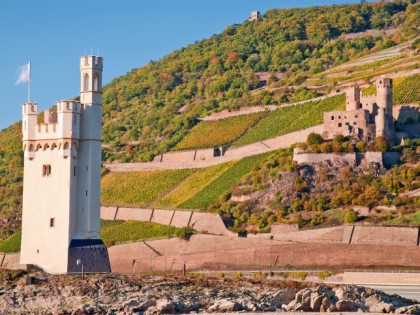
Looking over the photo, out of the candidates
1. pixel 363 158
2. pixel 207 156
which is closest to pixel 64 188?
pixel 363 158

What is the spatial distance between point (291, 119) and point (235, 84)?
2929 centimetres

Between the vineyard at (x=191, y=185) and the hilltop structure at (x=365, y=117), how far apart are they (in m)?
11.3

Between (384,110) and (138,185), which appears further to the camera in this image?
(138,185)

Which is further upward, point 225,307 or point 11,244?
point 11,244

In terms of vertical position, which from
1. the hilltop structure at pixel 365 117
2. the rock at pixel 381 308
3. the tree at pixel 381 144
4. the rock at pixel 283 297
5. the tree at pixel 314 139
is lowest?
the rock at pixel 381 308

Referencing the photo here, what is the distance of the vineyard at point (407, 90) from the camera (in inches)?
3445

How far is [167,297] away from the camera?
35656mm

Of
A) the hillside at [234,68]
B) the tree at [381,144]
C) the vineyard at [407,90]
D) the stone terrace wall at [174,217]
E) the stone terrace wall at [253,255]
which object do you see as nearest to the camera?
the stone terrace wall at [253,255]

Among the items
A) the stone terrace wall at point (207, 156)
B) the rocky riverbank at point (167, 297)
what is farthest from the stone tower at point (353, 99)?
the rocky riverbank at point (167, 297)

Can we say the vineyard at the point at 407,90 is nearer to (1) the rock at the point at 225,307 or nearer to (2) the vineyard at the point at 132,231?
(2) the vineyard at the point at 132,231

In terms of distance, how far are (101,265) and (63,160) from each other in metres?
3.50

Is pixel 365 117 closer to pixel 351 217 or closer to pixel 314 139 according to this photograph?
pixel 314 139

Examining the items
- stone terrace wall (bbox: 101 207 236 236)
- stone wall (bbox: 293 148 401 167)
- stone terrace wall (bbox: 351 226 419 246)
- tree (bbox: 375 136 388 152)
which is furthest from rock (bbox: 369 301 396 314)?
tree (bbox: 375 136 388 152)

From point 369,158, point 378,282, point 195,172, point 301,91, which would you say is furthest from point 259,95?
point 378,282
